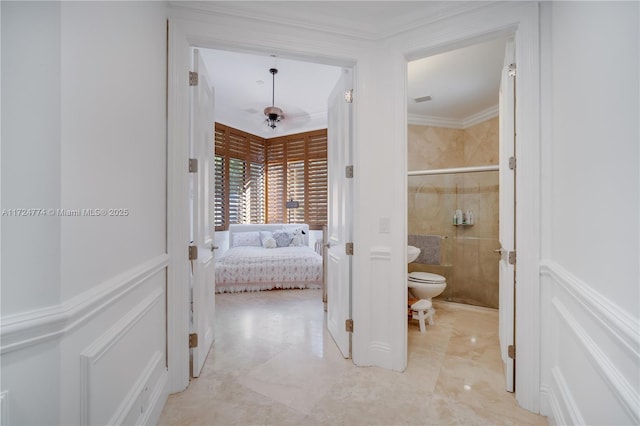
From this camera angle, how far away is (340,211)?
242 cm

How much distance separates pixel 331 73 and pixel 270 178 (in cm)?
289

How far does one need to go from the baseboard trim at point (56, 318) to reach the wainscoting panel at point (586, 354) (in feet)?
5.14

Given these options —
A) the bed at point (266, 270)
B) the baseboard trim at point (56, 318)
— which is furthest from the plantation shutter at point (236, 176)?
the baseboard trim at point (56, 318)

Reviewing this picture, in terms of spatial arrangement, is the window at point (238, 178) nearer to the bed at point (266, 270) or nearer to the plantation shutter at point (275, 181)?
the plantation shutter at point (275, 181)

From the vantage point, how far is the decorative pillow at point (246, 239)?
17.1ft

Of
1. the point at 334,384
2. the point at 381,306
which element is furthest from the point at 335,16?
the point at 334,384

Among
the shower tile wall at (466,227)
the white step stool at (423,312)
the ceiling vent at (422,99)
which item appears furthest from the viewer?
the ceiling vent at (422,99)

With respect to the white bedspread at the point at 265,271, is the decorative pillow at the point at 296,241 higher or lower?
higher

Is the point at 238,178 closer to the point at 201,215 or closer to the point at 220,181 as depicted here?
the point at 220,181

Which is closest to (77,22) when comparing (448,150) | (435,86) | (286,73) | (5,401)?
(5,401)

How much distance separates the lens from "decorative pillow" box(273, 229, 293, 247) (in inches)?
201

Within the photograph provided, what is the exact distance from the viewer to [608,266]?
3.20 ft

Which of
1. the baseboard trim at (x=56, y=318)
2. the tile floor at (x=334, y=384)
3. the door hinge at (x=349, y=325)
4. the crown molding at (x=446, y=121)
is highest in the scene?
the crown molding at (x=446, y=121)

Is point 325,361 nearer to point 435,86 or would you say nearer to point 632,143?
point 632,143
